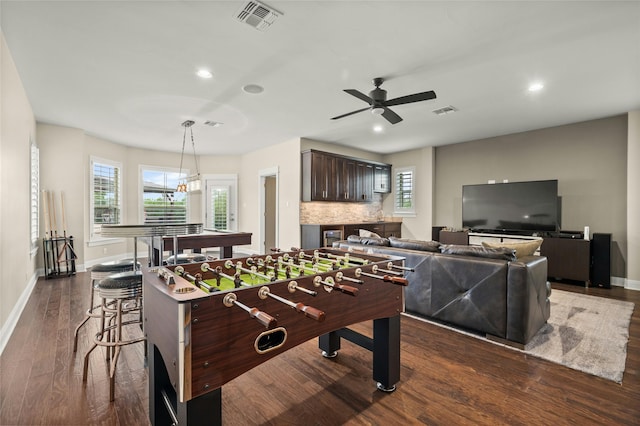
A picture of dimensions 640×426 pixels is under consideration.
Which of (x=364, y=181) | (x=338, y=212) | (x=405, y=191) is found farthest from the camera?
(x=405, y=191)

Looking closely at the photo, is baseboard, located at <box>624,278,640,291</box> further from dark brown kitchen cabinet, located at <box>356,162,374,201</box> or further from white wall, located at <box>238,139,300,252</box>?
white wall, located at <box>238,139,300,252</box>

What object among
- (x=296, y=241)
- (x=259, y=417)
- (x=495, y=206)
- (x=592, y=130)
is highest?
(x=592, y=130)

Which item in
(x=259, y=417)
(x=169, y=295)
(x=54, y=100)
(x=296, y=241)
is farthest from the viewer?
(x=296, y=241)

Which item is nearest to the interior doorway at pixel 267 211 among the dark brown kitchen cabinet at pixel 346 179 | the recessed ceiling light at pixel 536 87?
the dark brown kitchen cabinet at pixel 346 179

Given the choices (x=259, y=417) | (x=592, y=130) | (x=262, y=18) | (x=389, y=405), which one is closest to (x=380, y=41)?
(x=262, y=18)

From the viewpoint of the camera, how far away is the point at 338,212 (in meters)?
7.27

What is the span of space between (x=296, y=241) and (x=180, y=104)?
133 inches

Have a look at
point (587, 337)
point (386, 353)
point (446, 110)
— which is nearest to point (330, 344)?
point (386, 353)

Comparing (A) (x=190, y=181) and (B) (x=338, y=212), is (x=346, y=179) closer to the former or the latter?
(B) (x=338, y=212)

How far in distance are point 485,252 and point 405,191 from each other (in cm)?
522

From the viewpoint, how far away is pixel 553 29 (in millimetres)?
2605

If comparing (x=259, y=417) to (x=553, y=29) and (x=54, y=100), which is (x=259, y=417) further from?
(x=54, y=100)

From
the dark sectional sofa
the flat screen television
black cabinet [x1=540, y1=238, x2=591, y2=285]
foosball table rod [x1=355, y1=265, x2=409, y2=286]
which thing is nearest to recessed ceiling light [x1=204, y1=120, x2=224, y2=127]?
the dark sectional sofa

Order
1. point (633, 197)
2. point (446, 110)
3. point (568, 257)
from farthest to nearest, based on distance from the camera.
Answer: point (568, 257), point (446, 110), point (633, 197)
